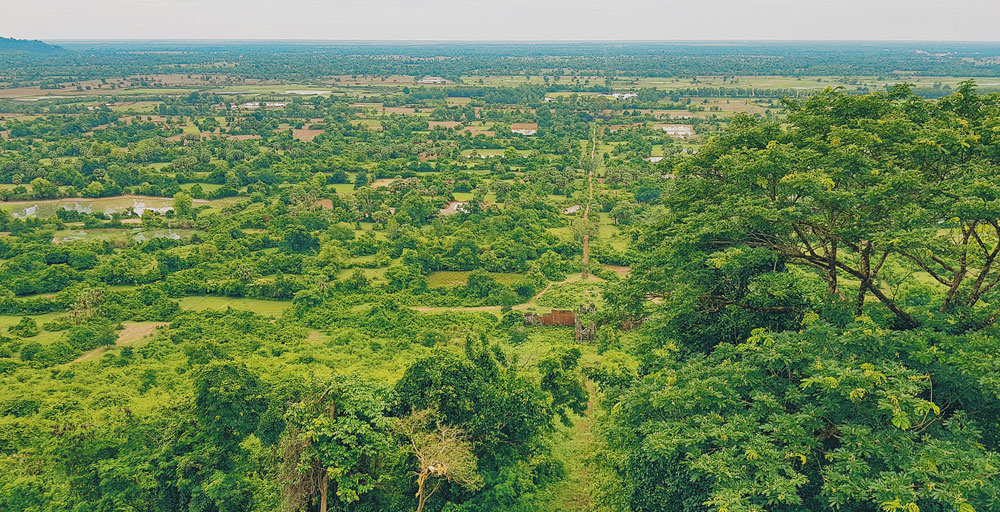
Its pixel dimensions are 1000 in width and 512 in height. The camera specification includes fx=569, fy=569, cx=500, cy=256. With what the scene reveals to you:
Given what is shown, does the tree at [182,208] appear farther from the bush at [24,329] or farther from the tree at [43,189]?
the bush at [24,329]

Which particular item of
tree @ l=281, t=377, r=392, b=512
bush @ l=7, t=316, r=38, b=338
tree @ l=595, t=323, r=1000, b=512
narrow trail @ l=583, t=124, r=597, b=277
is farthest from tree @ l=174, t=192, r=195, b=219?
tree @ l=595, t=323, r=1000, b=512

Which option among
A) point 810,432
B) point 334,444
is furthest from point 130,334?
point 810,432

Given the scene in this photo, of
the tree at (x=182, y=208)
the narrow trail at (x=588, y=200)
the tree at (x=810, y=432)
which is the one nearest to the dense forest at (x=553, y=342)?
the tree at (x=810, y=432)

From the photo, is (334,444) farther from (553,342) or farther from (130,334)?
(130,334)

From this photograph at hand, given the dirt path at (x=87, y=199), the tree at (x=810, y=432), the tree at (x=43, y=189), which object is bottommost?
the dirt path at (x=87, y=199)

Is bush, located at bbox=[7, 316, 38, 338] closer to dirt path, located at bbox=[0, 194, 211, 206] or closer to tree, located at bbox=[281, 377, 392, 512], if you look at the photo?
tree, located at bbox=[281, 377, 392, 512]
